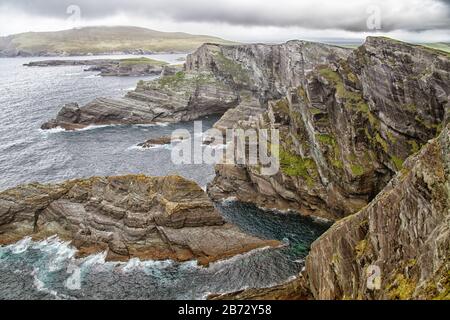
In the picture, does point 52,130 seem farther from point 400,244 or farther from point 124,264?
point 400,244

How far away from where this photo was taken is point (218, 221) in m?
61.4

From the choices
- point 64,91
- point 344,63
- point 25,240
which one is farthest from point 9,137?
point 344,63

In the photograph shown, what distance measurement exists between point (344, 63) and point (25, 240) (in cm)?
5970

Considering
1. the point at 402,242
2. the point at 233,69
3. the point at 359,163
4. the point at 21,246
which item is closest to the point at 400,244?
the point at 402,242

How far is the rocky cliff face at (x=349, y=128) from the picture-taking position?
57.8 m

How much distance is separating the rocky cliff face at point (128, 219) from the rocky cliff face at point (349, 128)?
1576cm

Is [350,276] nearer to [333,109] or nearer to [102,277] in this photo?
[102,277]

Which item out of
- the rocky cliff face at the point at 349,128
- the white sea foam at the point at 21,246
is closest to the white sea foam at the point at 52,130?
the rocky cliff face at the point at 349,128

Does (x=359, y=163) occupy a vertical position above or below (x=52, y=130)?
above

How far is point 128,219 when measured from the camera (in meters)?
59.1

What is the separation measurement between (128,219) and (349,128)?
3782 centimetres

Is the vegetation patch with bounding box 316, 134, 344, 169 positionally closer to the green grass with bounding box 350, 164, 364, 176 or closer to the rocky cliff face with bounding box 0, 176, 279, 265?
the green grass with bounding box 350, 164, 364, 176

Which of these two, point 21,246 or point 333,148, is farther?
point 333,148

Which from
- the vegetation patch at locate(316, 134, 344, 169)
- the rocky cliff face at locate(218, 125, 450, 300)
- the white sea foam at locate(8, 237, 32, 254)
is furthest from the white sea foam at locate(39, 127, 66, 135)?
the rocky cliff face at locate(218, 125, 450, 300)
